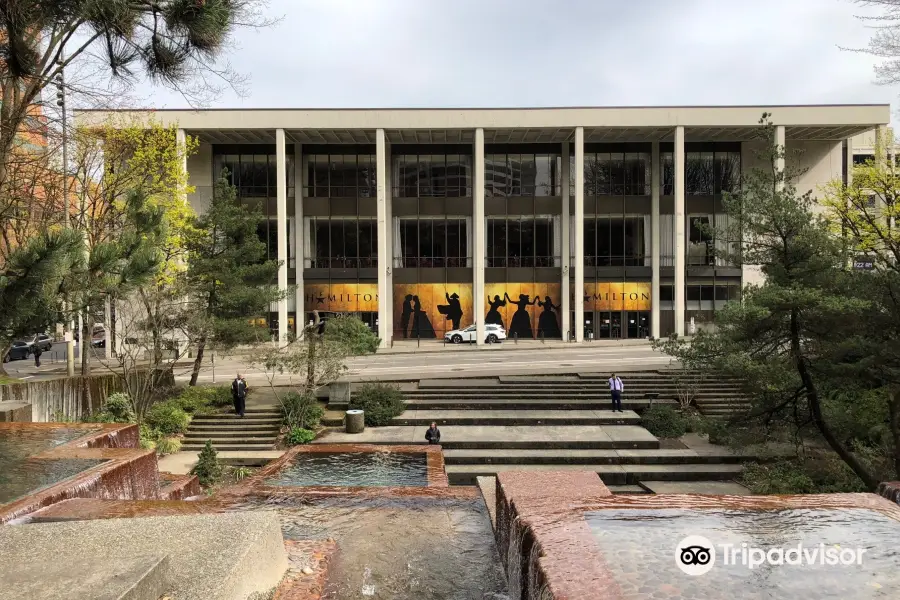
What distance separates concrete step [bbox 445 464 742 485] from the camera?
1416 cm

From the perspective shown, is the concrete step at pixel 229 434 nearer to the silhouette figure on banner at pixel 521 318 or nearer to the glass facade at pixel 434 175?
the silhouette figure on banner at pixel 521 318

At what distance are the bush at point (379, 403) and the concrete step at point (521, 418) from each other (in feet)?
1.09

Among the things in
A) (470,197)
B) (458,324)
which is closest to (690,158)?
(470,197)

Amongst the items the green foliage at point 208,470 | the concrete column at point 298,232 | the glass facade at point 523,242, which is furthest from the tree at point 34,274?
the glass facade at point 523,242

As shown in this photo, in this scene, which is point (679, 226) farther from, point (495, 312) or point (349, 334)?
point (349, 334)

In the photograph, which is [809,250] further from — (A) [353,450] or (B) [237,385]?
(B) [237,385]

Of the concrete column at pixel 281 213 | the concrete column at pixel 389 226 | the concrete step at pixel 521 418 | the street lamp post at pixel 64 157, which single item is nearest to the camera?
the street lamp post at pixel 64 157

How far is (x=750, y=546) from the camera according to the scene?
3.92 m

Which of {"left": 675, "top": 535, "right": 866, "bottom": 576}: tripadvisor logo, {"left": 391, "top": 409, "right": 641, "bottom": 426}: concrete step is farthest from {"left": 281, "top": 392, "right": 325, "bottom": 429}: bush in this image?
{"left": 675, "top": 535, "right": 866, "bottom": 576}: tripadvisor logo

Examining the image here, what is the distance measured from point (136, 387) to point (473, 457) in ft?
38.6

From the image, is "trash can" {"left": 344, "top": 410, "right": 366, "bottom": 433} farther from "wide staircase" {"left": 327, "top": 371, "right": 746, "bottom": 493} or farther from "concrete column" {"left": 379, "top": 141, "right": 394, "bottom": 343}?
"concrete column" {"left": 379, "top": 141, "right": 394, "bottom": 343}

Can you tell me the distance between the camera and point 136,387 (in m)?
18.4

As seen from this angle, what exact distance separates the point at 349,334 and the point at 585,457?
9.66 m

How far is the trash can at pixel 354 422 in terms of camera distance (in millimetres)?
17281
